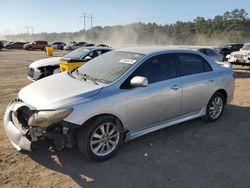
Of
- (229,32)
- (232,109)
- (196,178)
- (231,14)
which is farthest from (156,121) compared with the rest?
(231,14)

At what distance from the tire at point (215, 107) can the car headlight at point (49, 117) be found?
10.6 ft

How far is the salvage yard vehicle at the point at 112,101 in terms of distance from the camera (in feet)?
12.5

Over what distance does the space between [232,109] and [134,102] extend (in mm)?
3653

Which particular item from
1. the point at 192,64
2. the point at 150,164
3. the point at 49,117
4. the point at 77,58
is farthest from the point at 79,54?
the point at 150,164

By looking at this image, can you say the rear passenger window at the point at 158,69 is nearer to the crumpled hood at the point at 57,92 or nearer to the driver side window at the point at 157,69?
the driver side window at the point at 157,69

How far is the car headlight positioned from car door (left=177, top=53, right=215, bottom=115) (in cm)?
234

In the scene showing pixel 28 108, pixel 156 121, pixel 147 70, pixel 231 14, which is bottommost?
pixel 156 121

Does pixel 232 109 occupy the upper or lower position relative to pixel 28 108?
lower

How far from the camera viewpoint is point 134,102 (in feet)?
14.2

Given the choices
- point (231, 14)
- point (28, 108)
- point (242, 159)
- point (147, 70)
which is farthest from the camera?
point (231, 14)

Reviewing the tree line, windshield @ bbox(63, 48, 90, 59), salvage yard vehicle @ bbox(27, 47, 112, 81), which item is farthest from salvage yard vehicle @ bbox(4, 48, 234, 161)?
the tree line

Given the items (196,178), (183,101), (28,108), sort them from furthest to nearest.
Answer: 1. (183,101)
2. (28,108)
3. (196,178)

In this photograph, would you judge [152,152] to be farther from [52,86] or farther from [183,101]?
[52,86]

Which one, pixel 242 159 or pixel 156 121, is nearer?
pixel 242 159
